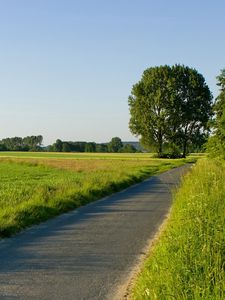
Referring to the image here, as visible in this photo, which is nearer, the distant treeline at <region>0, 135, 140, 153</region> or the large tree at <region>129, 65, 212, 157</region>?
the large tree at <region>129, 65, 212, 157</region>

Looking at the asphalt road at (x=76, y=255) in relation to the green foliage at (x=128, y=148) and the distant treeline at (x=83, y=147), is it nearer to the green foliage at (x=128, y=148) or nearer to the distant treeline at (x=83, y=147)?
the green foliage at (x=128, y=148)

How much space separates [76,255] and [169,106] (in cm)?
7331

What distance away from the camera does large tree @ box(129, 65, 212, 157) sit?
81.0 meters

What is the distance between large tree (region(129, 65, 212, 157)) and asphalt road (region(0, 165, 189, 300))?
66528 millimetres

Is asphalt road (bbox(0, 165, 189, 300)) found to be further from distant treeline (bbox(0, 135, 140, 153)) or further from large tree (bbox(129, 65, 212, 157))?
distant treeline (bbox(0, 135, 140, 153))

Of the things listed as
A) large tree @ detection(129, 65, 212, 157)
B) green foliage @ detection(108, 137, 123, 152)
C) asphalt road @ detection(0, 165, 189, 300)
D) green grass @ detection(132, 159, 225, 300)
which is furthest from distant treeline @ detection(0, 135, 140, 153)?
green grass @ detection(132, 159, 225, 300)

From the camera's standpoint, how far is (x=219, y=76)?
2712cm

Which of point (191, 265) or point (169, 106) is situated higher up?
point (169, 106)

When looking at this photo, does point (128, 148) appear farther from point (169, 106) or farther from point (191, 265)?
point (191, 265)

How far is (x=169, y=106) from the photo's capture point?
266 ft

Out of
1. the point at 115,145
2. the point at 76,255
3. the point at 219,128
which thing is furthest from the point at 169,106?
the point at 115,145

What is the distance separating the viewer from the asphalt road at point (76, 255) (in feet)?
22.2

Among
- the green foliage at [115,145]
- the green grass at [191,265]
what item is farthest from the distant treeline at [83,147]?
the green grass at [191,265]

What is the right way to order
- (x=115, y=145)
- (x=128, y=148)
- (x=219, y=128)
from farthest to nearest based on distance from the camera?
(x=115, y=145) < (x=128, y=148) < (x=219, y=128)
